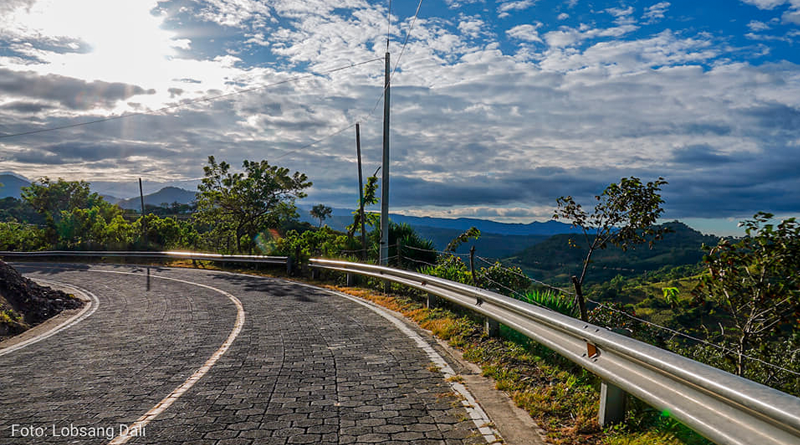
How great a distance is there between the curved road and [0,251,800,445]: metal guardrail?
4.07 ft

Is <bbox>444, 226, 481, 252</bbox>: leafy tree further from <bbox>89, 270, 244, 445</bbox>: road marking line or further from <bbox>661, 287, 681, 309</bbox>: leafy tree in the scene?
<bbox>661, 287, 681, 309</bbox>: leafy tree

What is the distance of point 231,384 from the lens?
5.47m

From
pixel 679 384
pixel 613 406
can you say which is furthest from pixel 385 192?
pixel 679 384

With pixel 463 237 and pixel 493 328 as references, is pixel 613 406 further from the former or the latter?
pixel 463 237

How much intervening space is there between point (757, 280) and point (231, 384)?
629 cm

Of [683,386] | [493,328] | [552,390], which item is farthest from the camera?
[493,328]

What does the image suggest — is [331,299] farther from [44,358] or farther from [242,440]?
[242,440]

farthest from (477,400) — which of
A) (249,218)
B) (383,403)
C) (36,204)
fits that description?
(36,204)

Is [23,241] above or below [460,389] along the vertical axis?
below

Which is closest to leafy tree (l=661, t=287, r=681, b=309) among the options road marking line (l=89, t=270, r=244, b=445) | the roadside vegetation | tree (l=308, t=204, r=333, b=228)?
the roadside vegetation

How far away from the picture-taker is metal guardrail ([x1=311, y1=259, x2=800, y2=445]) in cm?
242

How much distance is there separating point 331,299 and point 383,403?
8.05 metres

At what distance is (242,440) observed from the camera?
3.95m

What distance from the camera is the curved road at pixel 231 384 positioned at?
4.18 metres
